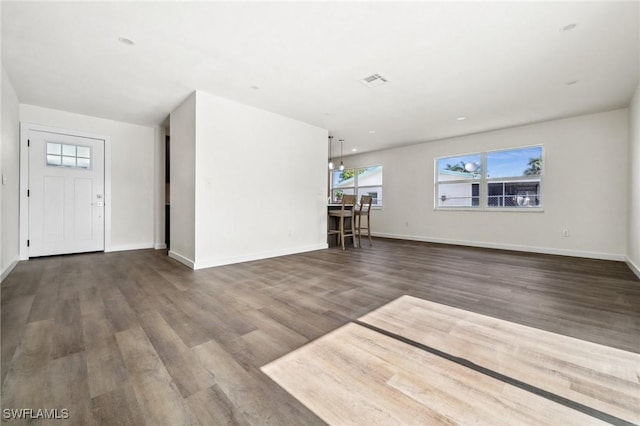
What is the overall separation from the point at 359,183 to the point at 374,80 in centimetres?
499

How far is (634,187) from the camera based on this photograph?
3.70 metres

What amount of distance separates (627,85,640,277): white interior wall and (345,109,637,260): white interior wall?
313 mm

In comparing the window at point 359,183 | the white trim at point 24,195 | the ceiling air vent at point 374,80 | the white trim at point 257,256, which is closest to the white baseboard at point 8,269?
the white trim at point 24,195

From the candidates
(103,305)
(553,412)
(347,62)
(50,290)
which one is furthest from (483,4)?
(50,290)

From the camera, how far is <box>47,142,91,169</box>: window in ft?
14.5

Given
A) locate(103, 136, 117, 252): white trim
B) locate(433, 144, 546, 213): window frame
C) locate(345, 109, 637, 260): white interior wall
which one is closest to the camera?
locate(345, 109, 637, 260): white interior wall

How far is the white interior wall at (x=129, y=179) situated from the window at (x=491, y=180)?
6.46m

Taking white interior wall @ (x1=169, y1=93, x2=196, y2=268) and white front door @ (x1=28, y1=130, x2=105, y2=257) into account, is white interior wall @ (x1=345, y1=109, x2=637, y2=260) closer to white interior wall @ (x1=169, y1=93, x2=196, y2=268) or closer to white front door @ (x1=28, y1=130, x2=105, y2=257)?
white interior wall @ (x1=169, y1=93, x2=196, y2=268)

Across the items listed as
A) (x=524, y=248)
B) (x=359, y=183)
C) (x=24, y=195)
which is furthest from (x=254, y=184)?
(x=524, y=248)

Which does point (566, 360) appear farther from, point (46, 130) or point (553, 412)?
point (46, 130)

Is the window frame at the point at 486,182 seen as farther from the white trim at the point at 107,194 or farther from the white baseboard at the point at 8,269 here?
the white baseboard at the point at 8,269

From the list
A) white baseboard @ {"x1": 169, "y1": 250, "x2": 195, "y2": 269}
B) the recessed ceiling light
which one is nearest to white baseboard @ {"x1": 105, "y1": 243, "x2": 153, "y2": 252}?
white baseboard @ {"x1": 169, "y1": 250, "x2": 195, "y2": 269}

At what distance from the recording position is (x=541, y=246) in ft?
16.6

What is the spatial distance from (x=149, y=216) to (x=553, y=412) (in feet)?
20.4
